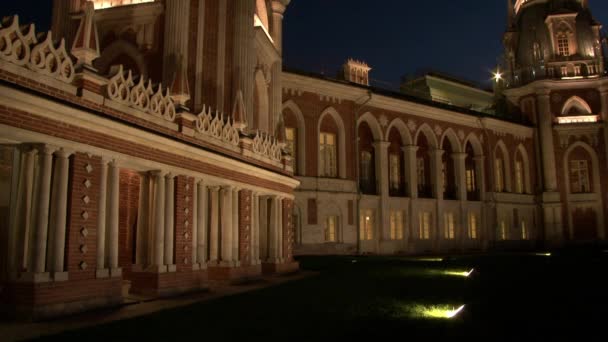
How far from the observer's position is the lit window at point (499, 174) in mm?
43003

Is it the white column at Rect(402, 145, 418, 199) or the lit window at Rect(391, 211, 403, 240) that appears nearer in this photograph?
the lit window at Rect(391, 211, 403, 240)

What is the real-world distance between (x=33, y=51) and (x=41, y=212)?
8.48 ft

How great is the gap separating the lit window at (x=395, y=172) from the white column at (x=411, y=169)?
25.7 inches

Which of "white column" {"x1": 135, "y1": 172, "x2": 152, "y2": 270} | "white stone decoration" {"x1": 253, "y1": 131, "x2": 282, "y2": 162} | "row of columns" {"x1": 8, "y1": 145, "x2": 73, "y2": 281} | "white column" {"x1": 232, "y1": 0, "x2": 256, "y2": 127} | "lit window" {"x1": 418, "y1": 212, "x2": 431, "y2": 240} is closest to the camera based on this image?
"row of columns" {"x1": 8, "y1": 145, "x2": 73, "y2": 281}

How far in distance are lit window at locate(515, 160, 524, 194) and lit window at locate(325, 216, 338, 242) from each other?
20.9 metres

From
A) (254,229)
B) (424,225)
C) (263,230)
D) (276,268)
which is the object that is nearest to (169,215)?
(254,229)

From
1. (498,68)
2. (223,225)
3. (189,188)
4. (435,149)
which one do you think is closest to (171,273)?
(189,188)

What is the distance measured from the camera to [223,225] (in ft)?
46.2

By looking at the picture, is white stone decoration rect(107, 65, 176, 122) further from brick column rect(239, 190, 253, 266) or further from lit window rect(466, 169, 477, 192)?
lit window rect(466, 169, 477, 192)

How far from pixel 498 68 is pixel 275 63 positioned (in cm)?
→ 3739

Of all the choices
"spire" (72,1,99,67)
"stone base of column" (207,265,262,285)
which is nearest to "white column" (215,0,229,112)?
"stone base of column" (207,265,262,285)

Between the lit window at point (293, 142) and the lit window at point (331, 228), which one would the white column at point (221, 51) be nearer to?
the lit window at point (293, 142)

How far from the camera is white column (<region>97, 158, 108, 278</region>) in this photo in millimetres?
9250

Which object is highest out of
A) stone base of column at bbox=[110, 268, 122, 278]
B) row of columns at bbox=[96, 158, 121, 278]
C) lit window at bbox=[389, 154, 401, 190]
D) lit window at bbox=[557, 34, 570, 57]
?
lit window at bbox=[557, 34, 570, 57]
